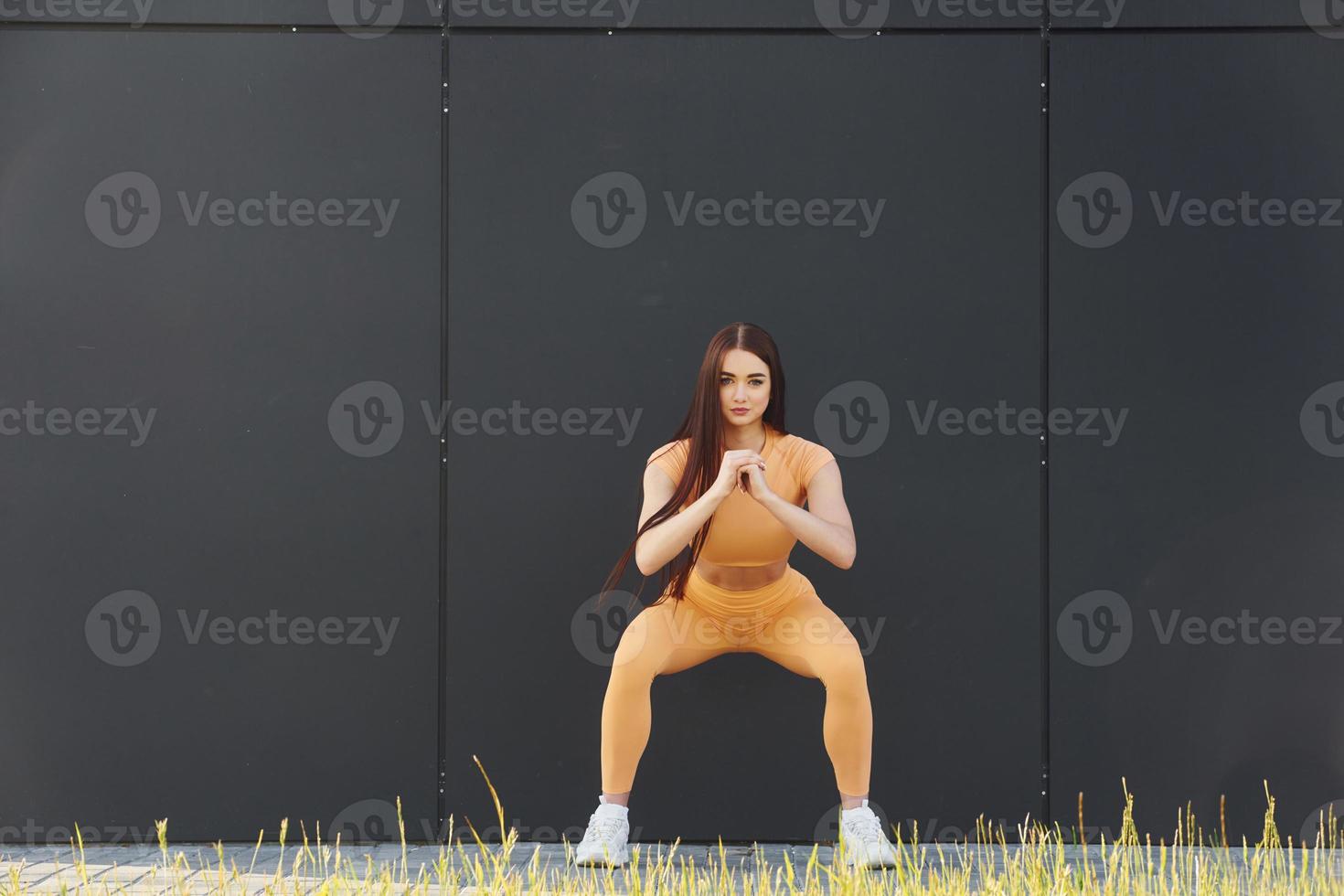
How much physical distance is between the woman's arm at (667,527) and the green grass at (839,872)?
804 mm

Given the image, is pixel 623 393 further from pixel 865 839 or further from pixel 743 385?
pixel 865 839

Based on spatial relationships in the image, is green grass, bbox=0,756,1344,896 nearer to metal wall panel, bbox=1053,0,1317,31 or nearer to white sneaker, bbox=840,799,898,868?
white sneaker, bbox=840,799,898,868

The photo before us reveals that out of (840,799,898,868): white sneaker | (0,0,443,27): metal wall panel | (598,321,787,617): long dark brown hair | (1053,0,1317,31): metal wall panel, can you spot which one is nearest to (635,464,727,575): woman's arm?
(598,321,787,617): long dark brown hair

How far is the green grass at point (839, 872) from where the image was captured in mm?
2562

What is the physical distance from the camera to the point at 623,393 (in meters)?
4.37

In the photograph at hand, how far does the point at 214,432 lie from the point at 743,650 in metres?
2.05

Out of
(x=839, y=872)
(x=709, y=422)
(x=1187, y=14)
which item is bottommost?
(x=839, y=872)

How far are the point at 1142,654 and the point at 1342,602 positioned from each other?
0.73 metres

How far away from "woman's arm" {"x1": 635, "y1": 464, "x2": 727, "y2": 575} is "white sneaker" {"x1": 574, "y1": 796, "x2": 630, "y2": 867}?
2.48 feet

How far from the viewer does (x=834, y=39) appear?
442cm

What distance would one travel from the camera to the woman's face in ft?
12.5

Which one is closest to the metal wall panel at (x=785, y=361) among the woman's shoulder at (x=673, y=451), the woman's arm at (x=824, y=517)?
the woman's shoulder at (x=673, y=451)

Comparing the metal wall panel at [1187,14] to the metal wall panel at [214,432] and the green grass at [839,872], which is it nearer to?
the metal wall panel at [214,432]

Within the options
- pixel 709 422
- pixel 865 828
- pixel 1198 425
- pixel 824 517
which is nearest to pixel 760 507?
pixel 824 517
